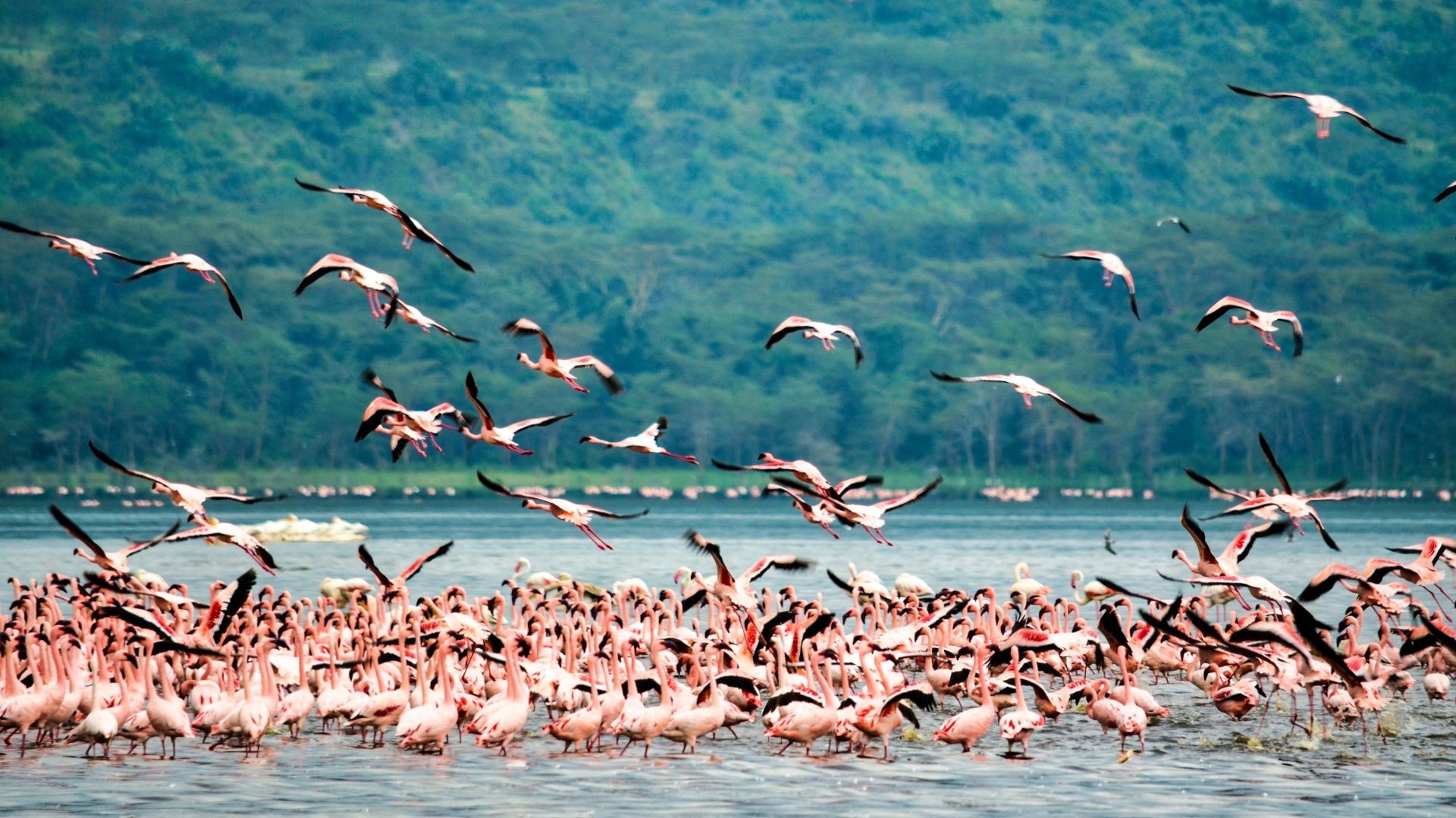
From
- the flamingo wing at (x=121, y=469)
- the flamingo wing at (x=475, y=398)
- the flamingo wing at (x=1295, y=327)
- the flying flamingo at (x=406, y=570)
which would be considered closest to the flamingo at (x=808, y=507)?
the flamingo wing at (x=475, y=398)

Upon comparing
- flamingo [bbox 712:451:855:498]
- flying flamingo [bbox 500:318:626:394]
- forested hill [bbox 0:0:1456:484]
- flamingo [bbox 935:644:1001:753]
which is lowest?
flamingo [bbox 935:644:1001:753]

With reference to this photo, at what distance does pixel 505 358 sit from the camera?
381ft

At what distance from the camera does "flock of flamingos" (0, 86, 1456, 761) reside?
646 inches

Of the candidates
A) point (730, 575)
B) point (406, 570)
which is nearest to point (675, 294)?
point (406, 570)

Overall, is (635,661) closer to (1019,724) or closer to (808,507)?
(808,507)

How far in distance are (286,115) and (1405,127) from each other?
353 ft

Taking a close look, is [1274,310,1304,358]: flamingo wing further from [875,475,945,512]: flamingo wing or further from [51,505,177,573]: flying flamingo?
[51,505,177,573]: flying flamingo

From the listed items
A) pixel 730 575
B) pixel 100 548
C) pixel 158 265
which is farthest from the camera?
pixel 730 575

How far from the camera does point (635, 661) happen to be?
19.8 metres

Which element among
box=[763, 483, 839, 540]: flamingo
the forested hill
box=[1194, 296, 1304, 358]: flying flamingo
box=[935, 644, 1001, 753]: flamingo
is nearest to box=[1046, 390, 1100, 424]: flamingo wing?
box=[1194, 296, 1304, 358]: flying flamingo

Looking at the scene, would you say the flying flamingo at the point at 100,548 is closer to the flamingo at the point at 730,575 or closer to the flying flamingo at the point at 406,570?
the flying flamingo at the point at 406,570

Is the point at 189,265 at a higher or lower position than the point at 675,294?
lower

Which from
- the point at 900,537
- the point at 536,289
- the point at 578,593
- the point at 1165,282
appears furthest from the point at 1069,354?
the point at 578,593

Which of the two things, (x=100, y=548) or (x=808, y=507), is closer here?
(x=100, y=548)
